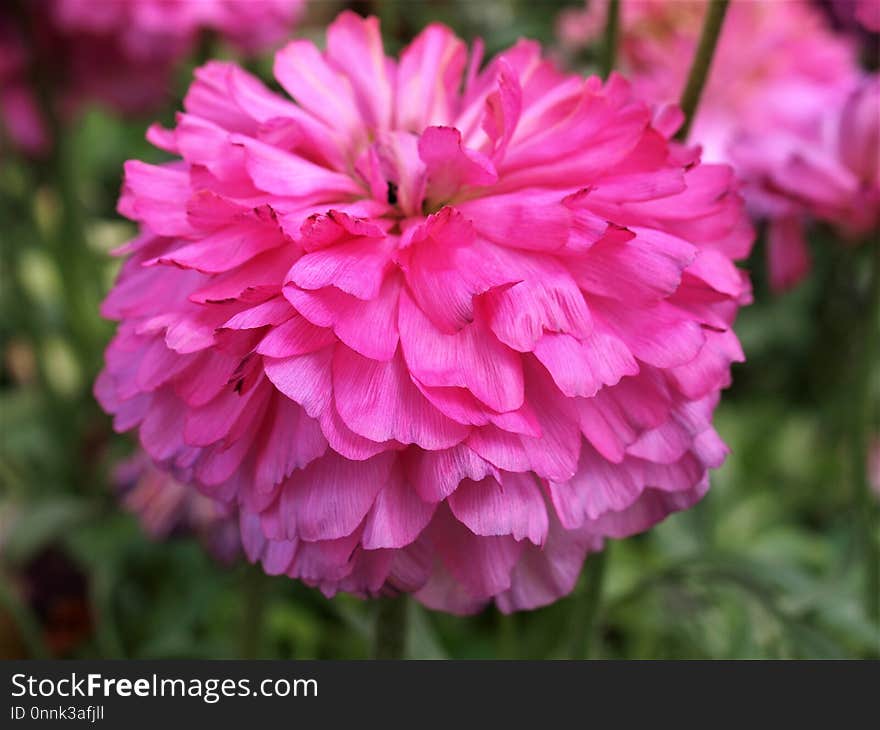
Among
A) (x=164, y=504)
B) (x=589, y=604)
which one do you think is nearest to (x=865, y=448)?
(x=589, y=604)

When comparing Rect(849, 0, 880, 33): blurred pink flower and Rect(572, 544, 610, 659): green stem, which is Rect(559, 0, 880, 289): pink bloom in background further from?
Rect(572, 544, 610, 659): green stem

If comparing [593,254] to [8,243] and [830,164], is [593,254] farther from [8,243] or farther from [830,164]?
[8,243]

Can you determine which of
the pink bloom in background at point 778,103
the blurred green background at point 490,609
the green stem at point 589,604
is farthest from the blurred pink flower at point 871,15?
the green stem at point 589,604

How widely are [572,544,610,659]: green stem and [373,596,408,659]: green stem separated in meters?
0.16

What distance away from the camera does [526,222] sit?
0.46 m

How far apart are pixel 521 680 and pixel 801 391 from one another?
1051 mm

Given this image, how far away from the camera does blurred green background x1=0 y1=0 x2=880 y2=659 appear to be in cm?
75

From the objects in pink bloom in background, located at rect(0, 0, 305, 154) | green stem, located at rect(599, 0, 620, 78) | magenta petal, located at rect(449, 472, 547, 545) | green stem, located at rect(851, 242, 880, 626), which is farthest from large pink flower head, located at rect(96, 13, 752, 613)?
pink bloom in background, located at rect(0, 0, 305, 154)

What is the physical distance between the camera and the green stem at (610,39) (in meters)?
0.66

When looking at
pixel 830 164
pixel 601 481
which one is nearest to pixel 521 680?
pixel 601 481

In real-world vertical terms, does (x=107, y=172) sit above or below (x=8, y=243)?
below

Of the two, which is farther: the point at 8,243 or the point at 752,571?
the point at 8,243

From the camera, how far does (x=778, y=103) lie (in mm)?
965

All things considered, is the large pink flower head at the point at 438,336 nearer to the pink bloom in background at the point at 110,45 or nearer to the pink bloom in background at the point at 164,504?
the pink bloom in background at the point at 164,504
